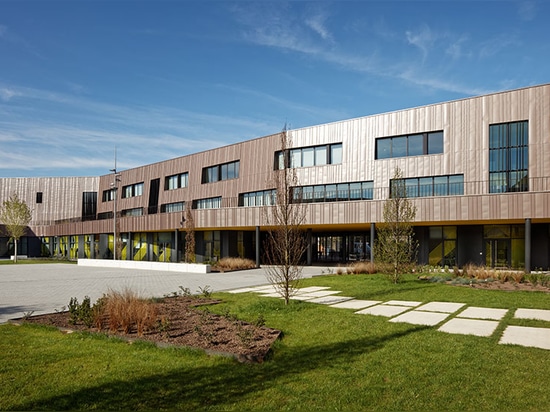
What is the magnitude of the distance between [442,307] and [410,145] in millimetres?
22148

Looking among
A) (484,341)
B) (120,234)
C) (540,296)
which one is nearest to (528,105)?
(540,296)

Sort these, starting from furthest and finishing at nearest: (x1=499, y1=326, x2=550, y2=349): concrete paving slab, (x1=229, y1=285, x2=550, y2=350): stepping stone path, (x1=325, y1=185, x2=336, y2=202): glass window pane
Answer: (x1=325, y1=185, x2=336, y2=202): glass window pane → (x1=229, y1=285, x2=550, y2=350): stepping stone path → (x1=499, y1=326, x2=550, y2=349): concrete paving slab

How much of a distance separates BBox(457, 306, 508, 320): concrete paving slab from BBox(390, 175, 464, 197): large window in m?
18.6

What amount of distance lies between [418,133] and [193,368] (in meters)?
28.7

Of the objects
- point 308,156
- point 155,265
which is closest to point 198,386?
point 155,265

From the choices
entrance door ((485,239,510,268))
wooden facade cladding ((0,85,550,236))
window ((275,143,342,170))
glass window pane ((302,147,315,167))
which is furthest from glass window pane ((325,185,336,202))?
entrance door ((485,239,510,268))

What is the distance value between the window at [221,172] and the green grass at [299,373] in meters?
33.8

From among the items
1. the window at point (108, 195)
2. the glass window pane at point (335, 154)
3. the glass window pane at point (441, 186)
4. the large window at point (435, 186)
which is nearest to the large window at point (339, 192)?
the glass window pane at point (335, 154)

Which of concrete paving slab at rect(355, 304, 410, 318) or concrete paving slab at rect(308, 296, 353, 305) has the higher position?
concrete paving slab at rect(355, 304, 410, 318)

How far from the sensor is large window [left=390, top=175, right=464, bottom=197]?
29.7m

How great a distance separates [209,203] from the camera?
4500 cm

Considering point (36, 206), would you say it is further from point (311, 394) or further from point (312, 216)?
point (311, 394)

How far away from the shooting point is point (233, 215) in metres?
36.6

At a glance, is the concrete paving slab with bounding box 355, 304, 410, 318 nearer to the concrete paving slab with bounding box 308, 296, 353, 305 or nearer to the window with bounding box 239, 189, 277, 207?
the concrete paving slab with bounding box 308, 296, 353, 305
